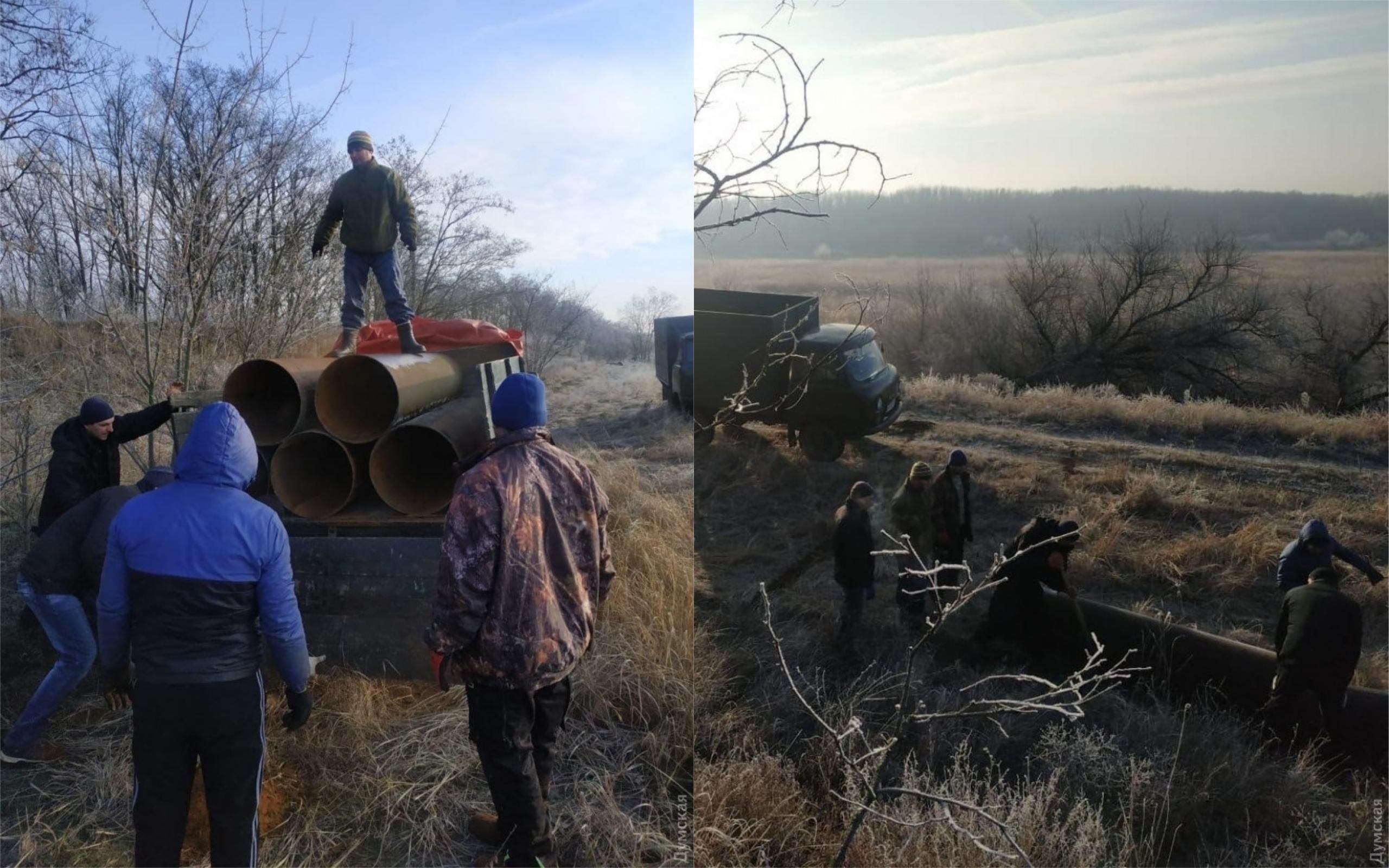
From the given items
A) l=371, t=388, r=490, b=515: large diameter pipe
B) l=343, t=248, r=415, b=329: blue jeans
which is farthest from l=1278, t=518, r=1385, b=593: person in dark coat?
l=343, t=248, r=415, b=329: blue jeans

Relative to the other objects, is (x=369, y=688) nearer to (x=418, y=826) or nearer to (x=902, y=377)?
(x=418, y=826)

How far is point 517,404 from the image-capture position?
3.11m

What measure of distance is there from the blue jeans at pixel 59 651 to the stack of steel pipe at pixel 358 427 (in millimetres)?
991

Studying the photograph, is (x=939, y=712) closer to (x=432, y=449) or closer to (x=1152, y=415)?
(x=1152, y=415)

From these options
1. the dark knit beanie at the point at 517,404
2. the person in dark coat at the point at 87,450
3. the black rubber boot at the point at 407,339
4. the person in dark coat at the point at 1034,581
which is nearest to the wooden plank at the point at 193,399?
the person in dark coat at the point at 87,450

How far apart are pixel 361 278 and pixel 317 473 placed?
53.9 inches

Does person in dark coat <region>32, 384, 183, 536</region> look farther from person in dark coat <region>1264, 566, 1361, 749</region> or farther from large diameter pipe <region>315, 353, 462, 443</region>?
person in dark coat <region>1264, 566, 1361, 749</region>

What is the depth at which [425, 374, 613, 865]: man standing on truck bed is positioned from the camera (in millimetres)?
2939

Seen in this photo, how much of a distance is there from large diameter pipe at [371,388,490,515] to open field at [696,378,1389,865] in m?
1.29

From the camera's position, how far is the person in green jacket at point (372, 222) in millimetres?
5074

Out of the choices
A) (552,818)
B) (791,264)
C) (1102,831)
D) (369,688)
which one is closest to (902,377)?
(791,264)

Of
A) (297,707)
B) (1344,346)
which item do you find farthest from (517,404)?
(1344,346)

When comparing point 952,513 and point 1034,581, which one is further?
point 952,513

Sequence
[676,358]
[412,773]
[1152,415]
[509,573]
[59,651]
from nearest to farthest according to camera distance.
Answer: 1. [509,573]
2. [1152,415]
3. [412,773]
4. [59,651]
5. [676,358]
